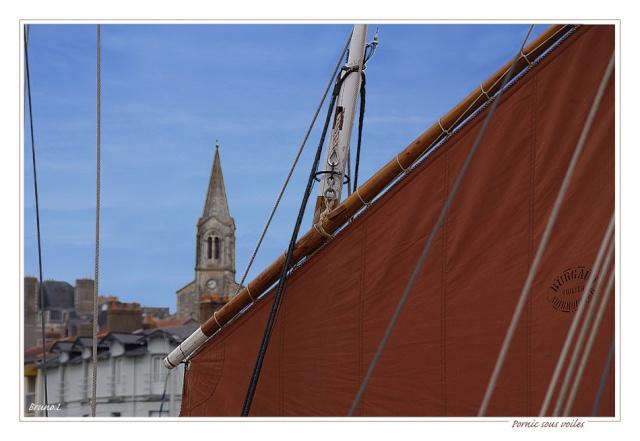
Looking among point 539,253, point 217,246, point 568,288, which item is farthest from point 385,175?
point 217,246

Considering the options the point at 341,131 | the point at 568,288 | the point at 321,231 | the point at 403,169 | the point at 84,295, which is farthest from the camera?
the point at 84,295

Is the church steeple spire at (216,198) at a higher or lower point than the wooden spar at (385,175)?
higher

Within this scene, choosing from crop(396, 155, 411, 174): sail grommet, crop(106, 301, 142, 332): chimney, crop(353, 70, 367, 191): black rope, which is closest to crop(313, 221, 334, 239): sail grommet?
crop(396, 155, 411, 174): sail grommet

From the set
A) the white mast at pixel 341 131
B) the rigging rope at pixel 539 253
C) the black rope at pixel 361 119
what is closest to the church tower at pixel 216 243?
the black rope at pixel 361 119

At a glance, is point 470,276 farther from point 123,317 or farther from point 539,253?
point 123,317

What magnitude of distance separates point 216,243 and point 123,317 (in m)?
67.2

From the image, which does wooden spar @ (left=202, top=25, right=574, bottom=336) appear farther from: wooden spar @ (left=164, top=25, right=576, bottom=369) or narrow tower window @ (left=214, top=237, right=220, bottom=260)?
narrow tower window @ (left=214, top=237, right=220, bottom=260)

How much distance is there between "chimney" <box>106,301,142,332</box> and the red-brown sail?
3329cm

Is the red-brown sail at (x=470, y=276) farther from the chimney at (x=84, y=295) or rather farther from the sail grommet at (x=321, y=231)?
the chimney at (x=84, y=295)

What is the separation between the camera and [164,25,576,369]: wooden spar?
7.21 meters

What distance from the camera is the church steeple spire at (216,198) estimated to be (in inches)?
4281

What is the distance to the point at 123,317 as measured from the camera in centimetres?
4122

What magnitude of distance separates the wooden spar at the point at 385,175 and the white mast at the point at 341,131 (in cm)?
38

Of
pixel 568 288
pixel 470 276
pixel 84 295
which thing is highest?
pixel 84 295
